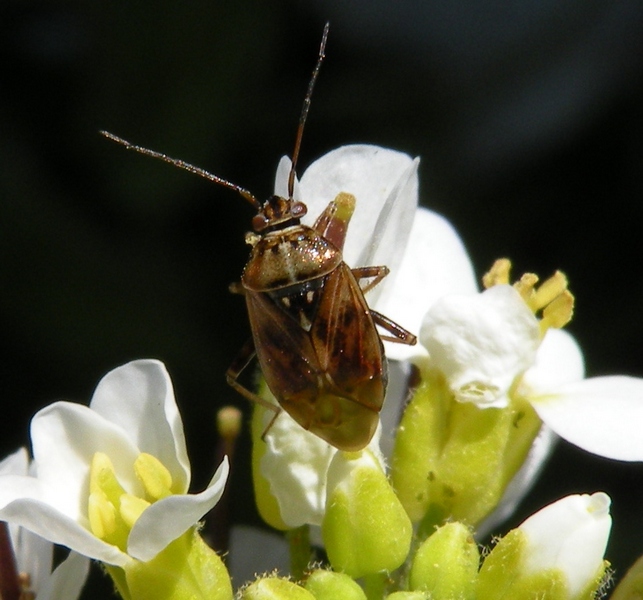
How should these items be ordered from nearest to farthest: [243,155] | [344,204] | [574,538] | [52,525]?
[52,525] < [574,538] < [344,204] < [243,155]

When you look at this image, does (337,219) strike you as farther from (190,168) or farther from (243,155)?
(243,155)

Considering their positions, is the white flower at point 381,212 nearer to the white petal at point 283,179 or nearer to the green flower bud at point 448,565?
the white petal at point 283,179

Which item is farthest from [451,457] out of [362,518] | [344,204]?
[344,204]

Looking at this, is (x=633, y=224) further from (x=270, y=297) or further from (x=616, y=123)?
(x=270, y=297)

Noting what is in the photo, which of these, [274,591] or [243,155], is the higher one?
[243,155]

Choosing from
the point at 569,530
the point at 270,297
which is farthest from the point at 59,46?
the point at 569,530

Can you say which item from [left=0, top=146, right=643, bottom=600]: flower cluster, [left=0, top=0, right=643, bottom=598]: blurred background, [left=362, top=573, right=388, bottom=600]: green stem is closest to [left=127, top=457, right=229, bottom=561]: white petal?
[left=0, top=146, right=643, bottom=600]: flower cluster
